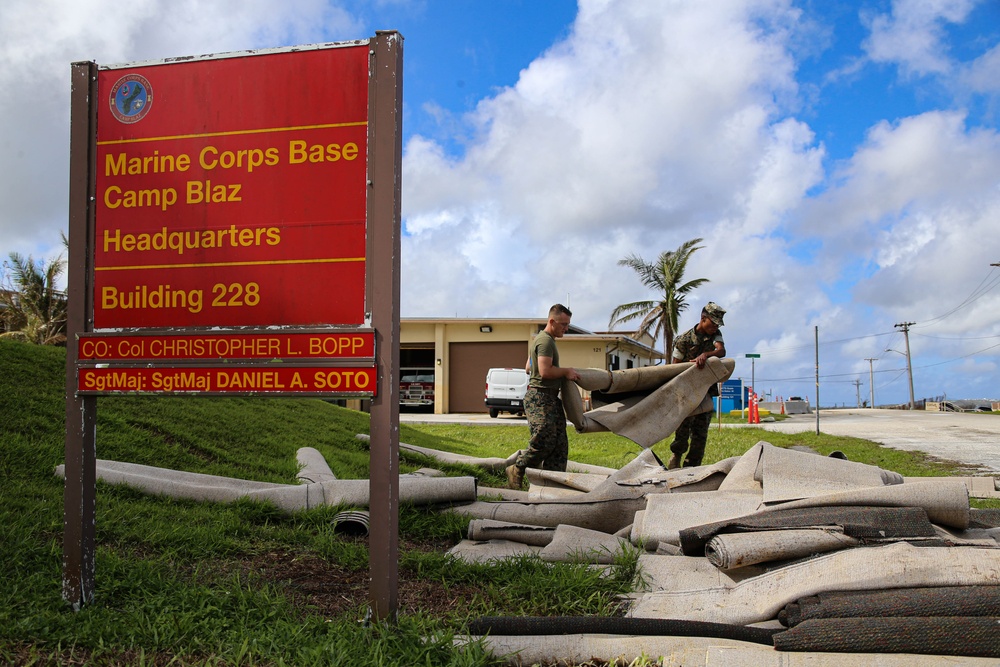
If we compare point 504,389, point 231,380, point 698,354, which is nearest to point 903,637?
point 231,380

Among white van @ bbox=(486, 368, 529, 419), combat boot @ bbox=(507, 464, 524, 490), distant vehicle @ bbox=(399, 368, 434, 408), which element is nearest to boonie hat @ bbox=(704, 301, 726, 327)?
combat boot @ bbox=(507, 464, 524, 490)

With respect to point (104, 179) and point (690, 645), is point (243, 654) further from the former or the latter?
point (104, 179)

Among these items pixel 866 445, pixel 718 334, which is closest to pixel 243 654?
pixel 718 334

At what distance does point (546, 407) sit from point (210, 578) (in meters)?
4.37

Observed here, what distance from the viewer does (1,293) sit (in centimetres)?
2631

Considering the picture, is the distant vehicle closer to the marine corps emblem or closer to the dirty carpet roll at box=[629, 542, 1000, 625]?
the marine corps emblem

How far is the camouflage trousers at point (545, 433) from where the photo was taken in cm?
786

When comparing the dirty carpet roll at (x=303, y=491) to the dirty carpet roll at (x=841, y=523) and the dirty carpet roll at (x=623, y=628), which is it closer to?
the dirty carpet roll at (x=841, y=523)

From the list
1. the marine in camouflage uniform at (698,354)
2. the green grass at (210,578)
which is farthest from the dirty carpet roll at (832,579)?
the marine in camouflage uniform at (698,354)

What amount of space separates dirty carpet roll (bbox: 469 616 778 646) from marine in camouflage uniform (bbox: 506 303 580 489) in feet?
15.2

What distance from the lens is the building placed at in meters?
36.7

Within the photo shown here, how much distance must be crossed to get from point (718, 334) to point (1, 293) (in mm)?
25856

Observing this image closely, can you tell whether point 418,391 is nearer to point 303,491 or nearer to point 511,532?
point 303,491

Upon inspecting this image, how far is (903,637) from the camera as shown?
2865mm
